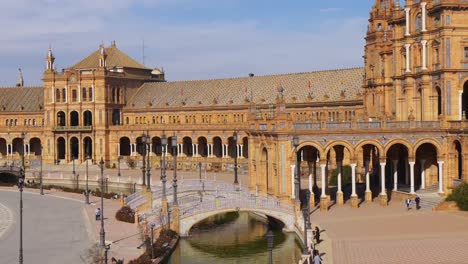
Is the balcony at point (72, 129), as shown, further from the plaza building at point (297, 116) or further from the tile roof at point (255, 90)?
the tile roof at point (255, 90)

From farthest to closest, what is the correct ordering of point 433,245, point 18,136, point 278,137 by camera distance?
point 18,136, point 278,137, point 433,245

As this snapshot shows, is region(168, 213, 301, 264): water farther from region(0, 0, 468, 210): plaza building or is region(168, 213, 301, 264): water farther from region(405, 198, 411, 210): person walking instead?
region(405, 198, 411, 210): person walking

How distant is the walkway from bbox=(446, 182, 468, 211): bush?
77.1 feet

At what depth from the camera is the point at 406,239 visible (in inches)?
1891

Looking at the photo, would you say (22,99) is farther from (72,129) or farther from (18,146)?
(72,129)

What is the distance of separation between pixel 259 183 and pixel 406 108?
15.3 meters

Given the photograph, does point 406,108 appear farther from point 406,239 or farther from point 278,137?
point 406,239

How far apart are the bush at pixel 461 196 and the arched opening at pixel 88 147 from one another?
78.1 meters

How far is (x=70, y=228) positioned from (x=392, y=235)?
2386 centimetres

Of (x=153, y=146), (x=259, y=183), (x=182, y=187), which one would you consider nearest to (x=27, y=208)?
(x=182, y=187)

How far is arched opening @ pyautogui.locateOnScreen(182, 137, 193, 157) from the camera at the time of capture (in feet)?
397

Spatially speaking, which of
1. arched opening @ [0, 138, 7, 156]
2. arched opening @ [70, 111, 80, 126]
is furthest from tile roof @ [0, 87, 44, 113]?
arched opening @ [70, 111, 80, 126]

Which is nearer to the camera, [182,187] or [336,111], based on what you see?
[182,187]

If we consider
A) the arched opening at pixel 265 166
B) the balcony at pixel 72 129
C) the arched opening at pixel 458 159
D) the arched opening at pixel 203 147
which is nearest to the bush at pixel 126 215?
the arched opening at pixel 265 166
